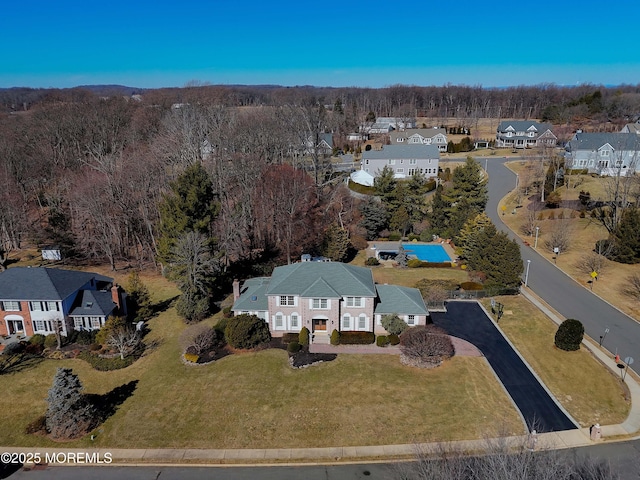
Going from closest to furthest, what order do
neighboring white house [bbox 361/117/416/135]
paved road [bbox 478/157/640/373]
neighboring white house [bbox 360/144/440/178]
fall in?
1. paved road [bbox 478/157/640/373]
2. neighboring white house [bbox 360/144/440/178]
3. neighboring white house [bbox 361/117/416/135]

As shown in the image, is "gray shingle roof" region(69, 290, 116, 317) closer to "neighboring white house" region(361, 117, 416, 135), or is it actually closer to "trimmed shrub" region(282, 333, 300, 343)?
"trimmed shrub" region(282, 333, 300, 343)

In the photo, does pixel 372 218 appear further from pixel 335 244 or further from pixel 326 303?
pixel 326 303

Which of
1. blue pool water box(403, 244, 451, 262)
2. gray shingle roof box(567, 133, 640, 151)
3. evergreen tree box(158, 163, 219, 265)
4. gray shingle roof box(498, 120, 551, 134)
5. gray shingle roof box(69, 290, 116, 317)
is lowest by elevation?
blue pool water box(403, 244, 451, 262)

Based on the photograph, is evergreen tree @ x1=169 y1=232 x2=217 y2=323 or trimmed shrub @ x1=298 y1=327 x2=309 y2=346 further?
evergreen tree @ x1=169 y1=232 x2=217 y2=323

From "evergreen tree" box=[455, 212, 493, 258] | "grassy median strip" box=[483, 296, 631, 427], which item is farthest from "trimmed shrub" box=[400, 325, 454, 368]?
"evergreen tree" box=[455, 212, 493, 258]

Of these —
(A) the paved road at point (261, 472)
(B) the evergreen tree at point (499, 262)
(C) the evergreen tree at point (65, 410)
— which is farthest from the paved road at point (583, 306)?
(C) the evergreen tree at point (65, 410)

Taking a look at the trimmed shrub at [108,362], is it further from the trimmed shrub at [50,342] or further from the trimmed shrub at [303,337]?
the trimmed shrub at [303,337]
